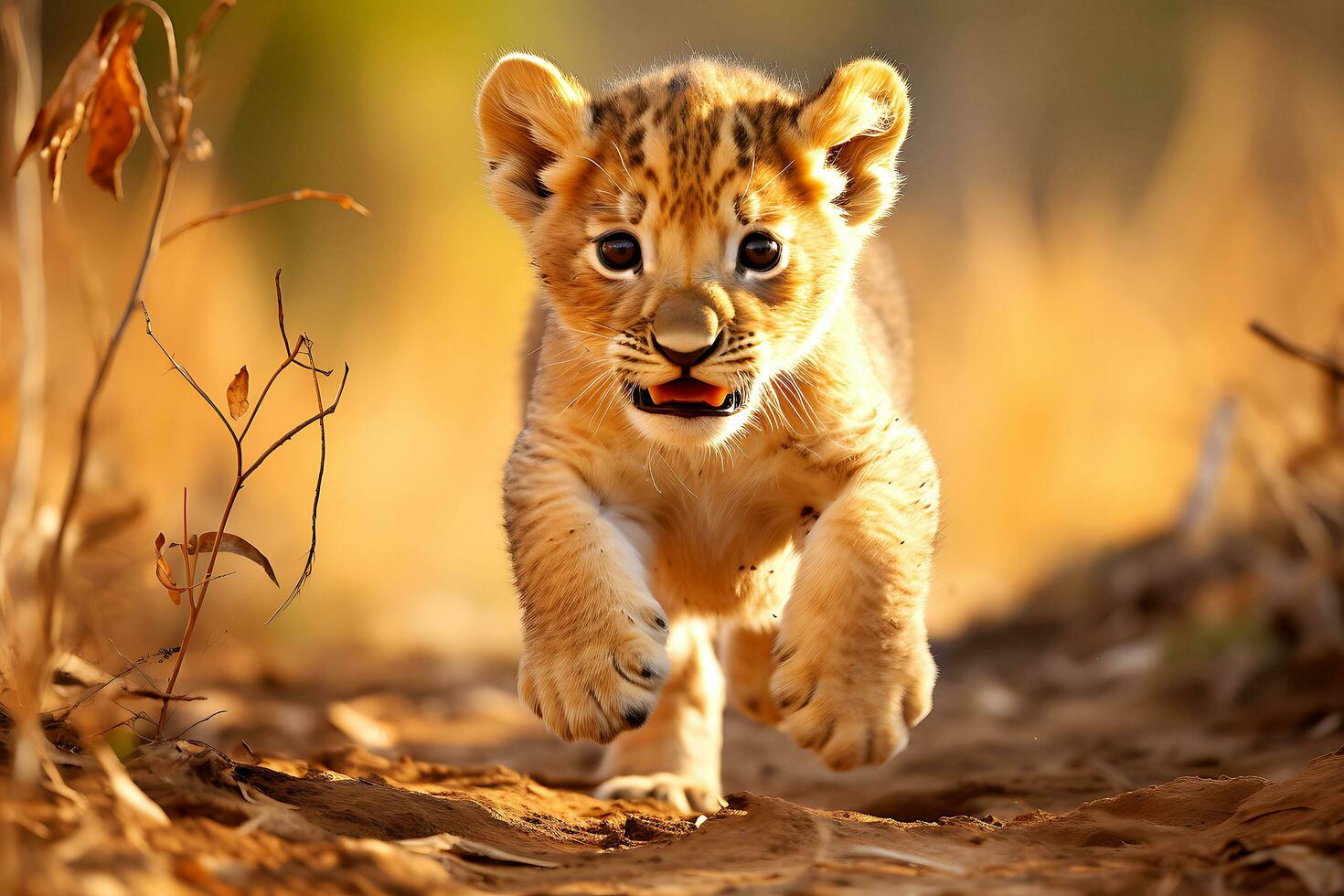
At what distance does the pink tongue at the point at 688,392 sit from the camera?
299cm

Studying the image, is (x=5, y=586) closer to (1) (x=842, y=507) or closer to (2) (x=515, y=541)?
(2) (x=515, y=541)

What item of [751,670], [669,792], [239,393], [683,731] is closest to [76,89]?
[239,393]

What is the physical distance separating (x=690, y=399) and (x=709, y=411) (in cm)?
5

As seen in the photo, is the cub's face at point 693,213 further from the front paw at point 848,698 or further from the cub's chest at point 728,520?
the front paw at point 848,698

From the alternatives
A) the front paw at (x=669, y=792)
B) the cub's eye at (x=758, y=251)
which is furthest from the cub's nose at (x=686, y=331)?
the front paw at (x=669, y=792)

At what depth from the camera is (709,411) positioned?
2992mm

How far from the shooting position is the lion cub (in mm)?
2895

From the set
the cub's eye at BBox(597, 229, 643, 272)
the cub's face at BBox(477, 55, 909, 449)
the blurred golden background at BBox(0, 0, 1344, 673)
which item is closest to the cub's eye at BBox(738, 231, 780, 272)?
the cub's face at BBox(477, 55, 909, 449)

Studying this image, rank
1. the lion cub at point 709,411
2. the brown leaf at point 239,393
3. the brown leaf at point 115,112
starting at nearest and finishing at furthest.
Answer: the brown leaf at point 115,112, the brown leaf at point 239,393, the lion cub at point 709,411

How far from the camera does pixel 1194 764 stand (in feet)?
13.7

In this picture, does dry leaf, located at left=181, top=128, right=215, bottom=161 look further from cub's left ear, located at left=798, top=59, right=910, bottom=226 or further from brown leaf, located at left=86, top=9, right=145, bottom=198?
cub's left ear, located at left=798, top=59, right=910, bottom=226

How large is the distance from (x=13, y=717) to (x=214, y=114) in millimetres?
5294

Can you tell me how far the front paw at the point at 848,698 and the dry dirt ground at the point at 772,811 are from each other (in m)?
0.16

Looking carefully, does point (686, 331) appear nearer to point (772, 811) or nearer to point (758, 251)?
point (758, 251)
